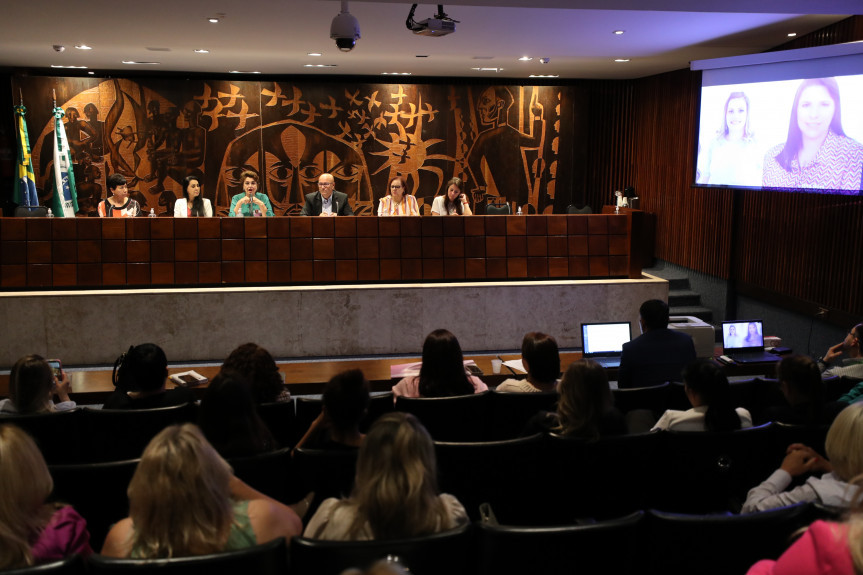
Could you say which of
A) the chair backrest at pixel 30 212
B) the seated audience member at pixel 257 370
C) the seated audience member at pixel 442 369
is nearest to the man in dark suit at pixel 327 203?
the chair backrest at pixel 30 212

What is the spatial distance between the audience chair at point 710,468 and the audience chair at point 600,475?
0.05m

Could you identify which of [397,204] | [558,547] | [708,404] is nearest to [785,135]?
[397,204]

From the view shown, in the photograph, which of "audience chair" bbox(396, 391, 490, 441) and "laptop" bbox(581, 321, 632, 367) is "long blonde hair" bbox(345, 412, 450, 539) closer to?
"audience chair" bbox(396, 391, 490, 441)

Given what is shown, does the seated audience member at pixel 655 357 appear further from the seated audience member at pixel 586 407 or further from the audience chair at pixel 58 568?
the audience chair at pixel 58 568

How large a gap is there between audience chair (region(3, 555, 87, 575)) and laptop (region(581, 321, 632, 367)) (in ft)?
12.6

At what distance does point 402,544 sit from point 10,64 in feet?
31.5

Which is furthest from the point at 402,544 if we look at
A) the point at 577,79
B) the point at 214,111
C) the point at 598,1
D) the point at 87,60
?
the point at 577,79

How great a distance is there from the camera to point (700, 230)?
8719 millimetres

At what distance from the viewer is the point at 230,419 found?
8.91ft

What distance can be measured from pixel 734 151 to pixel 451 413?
479cm

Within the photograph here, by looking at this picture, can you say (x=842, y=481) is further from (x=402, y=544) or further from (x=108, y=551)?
(x=108, y=551)

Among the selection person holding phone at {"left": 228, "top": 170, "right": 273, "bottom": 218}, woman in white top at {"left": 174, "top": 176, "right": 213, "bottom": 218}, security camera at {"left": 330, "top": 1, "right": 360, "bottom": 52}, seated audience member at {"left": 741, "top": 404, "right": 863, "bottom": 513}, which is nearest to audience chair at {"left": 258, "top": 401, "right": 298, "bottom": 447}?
seated audience member at {"left": 741, "top": 404, "right": 863, "bottom": 513}

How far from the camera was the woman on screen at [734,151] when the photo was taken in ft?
22.1

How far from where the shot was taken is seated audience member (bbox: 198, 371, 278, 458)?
8.78 ft
